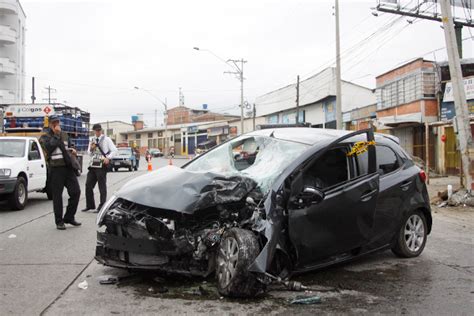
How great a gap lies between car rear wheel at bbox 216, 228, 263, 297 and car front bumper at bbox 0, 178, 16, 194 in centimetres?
701

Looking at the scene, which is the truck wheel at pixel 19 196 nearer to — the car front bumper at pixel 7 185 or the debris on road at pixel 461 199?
the car front bumper at pixel 7 185

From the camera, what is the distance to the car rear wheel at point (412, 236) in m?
5.69

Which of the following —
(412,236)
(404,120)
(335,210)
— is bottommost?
(412,236)

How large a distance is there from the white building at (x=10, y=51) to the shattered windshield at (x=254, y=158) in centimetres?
4467

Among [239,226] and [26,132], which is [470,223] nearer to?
[239,226]

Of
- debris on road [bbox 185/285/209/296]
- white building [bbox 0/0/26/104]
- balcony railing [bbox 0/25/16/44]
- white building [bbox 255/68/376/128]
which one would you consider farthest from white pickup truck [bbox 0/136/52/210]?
balcony railing [bbox 0/25/16/44]

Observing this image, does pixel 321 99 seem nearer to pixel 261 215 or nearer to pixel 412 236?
pixel 412 236

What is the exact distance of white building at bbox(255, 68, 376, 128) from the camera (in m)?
39.7

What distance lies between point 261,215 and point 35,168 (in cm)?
830

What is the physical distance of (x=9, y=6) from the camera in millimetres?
44906

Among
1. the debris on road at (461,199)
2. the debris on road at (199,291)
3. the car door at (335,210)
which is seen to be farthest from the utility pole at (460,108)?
the debris on road at (199,291)

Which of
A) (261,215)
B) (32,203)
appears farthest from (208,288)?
(32,203)

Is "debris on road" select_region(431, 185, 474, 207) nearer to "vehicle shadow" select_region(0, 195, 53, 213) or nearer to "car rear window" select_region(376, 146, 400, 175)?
"car rear window" select_region(376, 146, 400, 175)

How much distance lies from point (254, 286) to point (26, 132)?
1704cm
